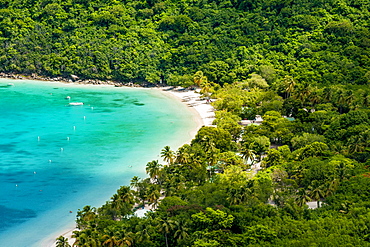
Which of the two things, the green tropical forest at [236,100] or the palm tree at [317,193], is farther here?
the palm tree at [317,193]

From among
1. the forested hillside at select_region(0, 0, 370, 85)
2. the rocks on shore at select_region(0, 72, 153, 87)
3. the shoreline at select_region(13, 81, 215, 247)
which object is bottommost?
the rocks on shore at select_region(0, 72, 153, 87)

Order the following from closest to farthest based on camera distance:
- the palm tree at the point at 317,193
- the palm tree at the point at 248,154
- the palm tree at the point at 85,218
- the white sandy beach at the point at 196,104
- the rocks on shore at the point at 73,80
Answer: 1. the palm tree at the point at 85,218
2. the palm tree at the point at 317,193
3. the palm tree at the point at 248,154
4. the white sandy beach at the point at 196,104
5. the rocks on shore at the point at 73,80

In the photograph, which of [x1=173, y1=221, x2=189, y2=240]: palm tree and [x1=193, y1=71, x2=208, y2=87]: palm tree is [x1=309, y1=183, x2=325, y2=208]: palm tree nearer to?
[x1=173, y1=221, x2=189, y2=240]: palm tree

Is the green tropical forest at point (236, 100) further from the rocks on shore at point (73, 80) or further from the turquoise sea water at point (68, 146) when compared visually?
the turquoise sea water at point (68, 146)

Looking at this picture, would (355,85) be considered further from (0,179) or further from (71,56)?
(71,56)

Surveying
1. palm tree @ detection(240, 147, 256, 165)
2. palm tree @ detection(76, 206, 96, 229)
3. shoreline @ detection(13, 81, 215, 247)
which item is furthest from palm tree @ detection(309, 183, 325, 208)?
shoreline @ detection(13, 81, 215, 247)

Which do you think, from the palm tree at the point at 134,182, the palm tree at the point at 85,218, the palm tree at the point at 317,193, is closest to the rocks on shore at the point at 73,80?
the palm tree at the point at 134,182
